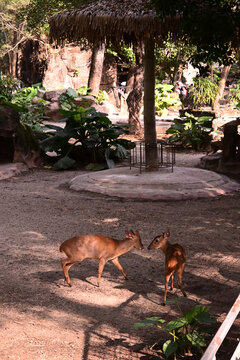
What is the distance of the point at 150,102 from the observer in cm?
1078

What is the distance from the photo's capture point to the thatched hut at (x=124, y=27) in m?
9.82

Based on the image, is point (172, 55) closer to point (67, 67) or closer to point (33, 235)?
point (67, 67)

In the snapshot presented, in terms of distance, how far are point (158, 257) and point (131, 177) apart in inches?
159

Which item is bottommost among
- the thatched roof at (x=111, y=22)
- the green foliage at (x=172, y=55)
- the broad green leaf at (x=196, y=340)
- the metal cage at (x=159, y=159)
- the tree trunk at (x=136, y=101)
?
the broad green leaf at (x=196, y=340)

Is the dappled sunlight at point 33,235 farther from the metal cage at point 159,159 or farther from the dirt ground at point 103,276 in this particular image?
the metal cage at point 159,159

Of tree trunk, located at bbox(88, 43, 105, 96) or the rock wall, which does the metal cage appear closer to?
tree trunk, located at bbox(88, 43, 105, 96)

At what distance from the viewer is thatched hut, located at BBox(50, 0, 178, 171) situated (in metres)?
9.82

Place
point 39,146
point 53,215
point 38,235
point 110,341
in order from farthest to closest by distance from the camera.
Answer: point 39,146 < point 53,215 < point 38,235 < point 110,341

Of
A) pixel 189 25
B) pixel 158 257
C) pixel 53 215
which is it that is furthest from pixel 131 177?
pixel 189 25

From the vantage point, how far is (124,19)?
9.99 m

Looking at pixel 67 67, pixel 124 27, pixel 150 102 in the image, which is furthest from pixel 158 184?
pixel 67 67

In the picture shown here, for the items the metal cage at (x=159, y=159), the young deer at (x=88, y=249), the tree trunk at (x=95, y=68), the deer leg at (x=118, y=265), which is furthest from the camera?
the tree trunk at (x=95, y=68)

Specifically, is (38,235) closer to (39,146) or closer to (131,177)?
(131,177)

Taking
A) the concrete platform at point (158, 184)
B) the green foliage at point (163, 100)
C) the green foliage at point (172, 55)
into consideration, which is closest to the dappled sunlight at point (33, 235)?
the concrete platform at point (158, 184)
